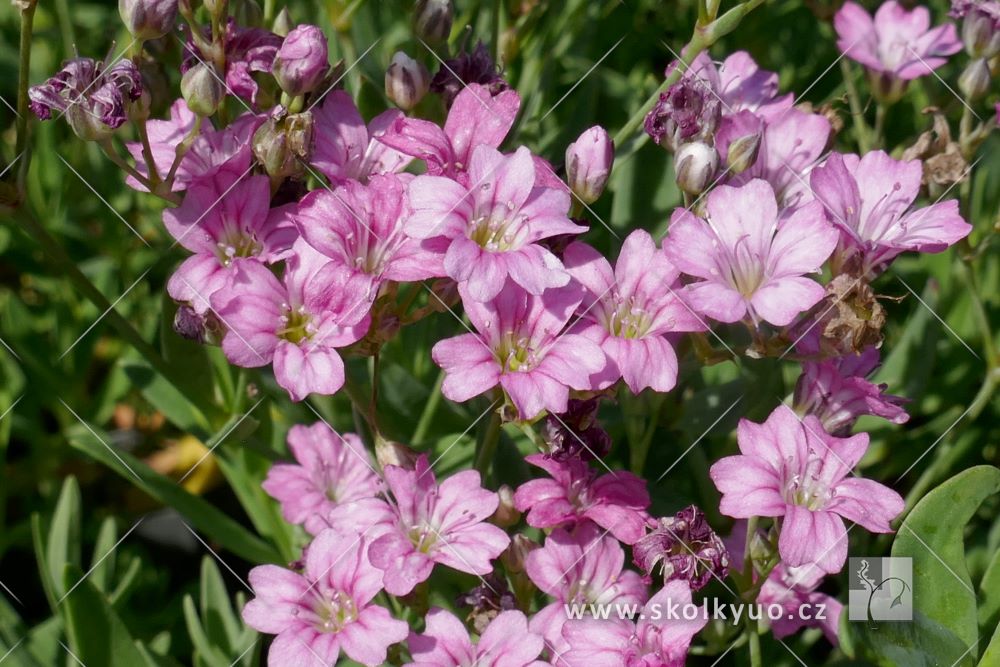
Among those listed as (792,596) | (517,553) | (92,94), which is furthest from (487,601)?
(92,94)

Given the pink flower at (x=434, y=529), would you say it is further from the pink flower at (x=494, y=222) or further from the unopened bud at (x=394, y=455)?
the pink flower at (x=494, y=222)

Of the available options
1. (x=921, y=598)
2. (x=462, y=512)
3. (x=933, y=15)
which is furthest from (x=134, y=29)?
(x=933, y=15)

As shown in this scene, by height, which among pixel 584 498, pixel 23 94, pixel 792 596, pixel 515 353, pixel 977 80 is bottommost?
pixel 792 596

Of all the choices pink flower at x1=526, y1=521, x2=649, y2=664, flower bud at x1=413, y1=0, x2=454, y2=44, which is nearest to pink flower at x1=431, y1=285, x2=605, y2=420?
pink flower at x1=526, y1=521, x2=649, y2=664

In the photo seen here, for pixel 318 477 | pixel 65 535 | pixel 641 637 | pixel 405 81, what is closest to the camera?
pixel 641 637

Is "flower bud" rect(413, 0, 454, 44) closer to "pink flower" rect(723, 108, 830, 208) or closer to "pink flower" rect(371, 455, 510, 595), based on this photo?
"pink flower" rect(723, 108, 830, 208)

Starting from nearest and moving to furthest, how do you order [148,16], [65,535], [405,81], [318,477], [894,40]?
[148,16] → [405,81] → [318,477] → [65,535] → [894,40]

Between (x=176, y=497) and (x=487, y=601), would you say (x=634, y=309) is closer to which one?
(x=487, y=601)
